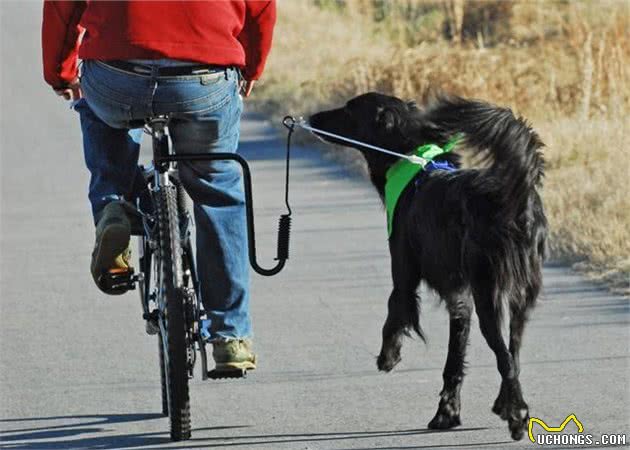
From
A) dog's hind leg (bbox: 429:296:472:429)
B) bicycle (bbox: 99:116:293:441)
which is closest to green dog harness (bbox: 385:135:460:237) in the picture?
dog's hind leg (bbox: 429:296:472:429)

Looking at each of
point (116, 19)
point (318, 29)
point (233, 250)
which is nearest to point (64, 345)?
point (233, 250)

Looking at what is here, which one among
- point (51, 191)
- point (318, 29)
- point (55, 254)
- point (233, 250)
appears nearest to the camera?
point (233, 250)

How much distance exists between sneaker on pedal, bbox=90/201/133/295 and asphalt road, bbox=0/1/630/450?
58 centimetres

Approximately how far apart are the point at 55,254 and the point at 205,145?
4.65 meters

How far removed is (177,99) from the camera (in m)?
5.38

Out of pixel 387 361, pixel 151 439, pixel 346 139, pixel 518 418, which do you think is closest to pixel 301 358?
pixel 387 361

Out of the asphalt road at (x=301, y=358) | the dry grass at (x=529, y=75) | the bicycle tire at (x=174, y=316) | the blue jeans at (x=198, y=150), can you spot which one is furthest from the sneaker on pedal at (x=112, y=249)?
the dry grass at (x=529, y=75)

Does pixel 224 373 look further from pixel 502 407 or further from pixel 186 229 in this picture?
pixel 502 407

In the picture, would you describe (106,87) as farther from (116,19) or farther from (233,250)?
(233,250)

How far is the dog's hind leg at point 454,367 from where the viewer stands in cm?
571

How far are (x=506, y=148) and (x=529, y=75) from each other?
342 inches

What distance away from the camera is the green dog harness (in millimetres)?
5984

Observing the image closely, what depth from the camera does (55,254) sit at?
997cm

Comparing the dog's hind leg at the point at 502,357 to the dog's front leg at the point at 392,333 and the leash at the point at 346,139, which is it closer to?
the dog's front leg at the point at 392,333
